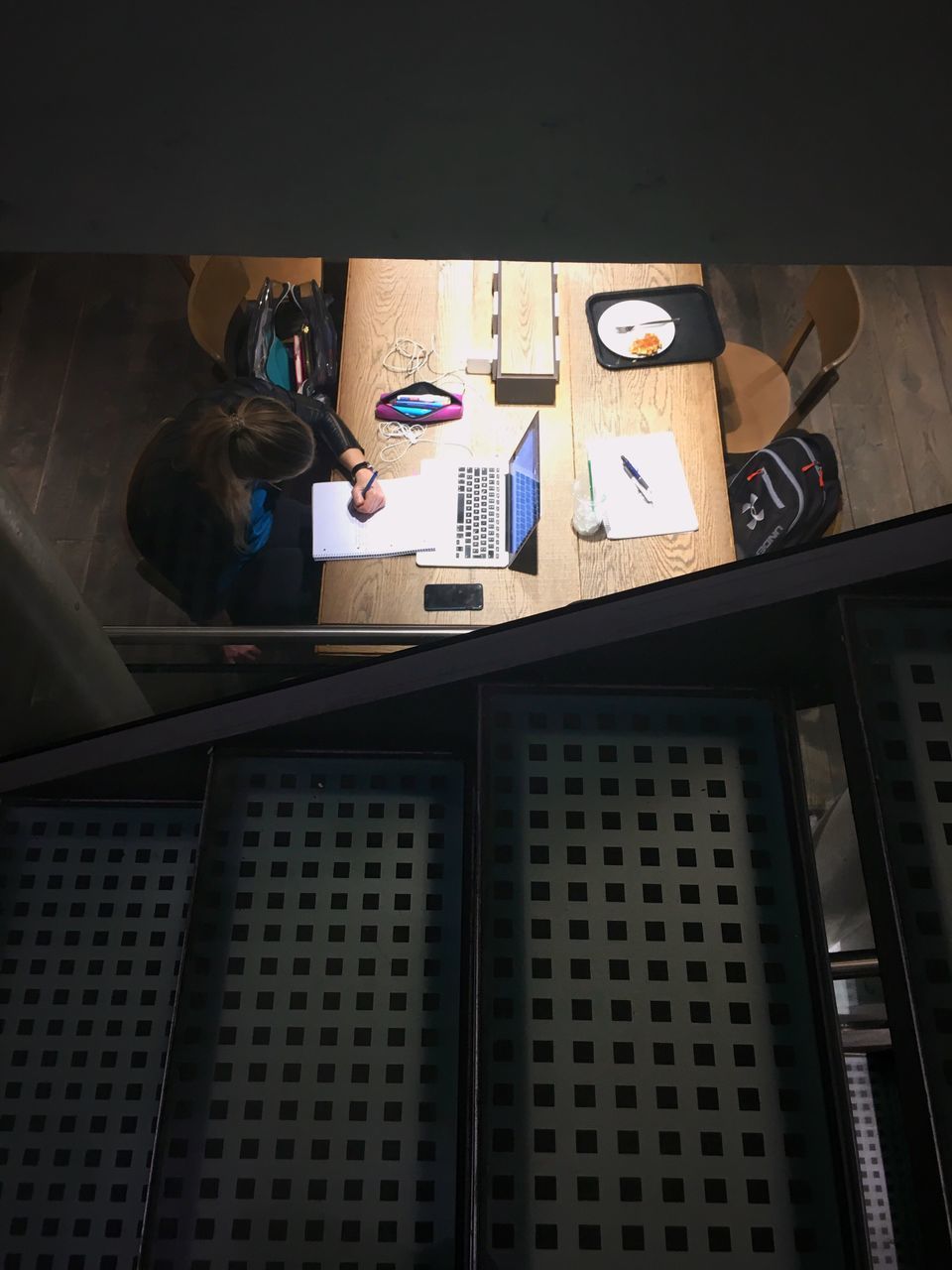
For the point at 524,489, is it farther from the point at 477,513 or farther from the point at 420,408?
the point at 420,408

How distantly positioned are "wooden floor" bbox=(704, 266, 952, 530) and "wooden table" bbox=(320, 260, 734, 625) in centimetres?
122

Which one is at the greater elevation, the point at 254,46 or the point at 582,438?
the point at 582,438

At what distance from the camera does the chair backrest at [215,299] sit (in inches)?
127

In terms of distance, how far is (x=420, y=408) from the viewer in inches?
123

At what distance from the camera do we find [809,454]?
9.76ft

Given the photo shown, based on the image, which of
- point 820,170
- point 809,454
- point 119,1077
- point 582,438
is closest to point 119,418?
point 582,438

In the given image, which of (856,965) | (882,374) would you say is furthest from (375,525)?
(882,374)

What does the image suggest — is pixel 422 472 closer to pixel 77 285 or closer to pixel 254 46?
pixel 254 46

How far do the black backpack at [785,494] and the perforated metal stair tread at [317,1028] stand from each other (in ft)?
7.24

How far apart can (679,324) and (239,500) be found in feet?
5.97

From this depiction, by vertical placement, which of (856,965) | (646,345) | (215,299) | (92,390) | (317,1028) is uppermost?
(92,390)

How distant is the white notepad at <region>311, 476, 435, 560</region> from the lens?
288 centimetres

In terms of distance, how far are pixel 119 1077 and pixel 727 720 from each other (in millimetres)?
829

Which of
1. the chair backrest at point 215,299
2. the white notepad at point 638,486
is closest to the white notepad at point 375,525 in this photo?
the white notepad at point 638,486
